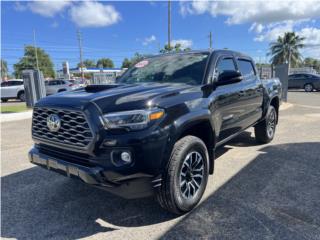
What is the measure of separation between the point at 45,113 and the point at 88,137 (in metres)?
0.77

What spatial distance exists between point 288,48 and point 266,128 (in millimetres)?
56674

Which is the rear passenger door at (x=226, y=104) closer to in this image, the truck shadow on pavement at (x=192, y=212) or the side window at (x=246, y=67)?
the side window at (x=246, y=67)

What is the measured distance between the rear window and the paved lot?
1.56m

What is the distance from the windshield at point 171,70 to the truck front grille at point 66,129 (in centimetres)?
145

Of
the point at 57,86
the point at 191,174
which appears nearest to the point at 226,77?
the point at 191,174

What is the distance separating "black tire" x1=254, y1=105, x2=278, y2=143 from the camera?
19.5ft

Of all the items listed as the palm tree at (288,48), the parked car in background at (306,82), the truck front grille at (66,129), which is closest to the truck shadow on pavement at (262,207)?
the truck front grille at (66,129)

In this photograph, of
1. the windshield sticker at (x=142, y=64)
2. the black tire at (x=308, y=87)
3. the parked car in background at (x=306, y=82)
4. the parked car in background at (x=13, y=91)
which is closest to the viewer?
the windshield sticker at (x=142, y=64)

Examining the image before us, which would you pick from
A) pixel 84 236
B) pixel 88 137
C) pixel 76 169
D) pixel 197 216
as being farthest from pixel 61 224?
pixel 197 216

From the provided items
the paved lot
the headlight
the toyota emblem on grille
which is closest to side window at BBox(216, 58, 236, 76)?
the paved lot

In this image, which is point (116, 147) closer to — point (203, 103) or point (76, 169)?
point (76, 169)

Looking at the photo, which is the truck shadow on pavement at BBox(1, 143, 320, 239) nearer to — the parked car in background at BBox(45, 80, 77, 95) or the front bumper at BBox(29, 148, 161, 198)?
the front bumper at BBox(29, 148, 161, 198)

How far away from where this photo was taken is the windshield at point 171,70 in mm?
3773

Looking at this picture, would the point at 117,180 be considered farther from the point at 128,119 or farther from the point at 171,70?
the point at 171,70
